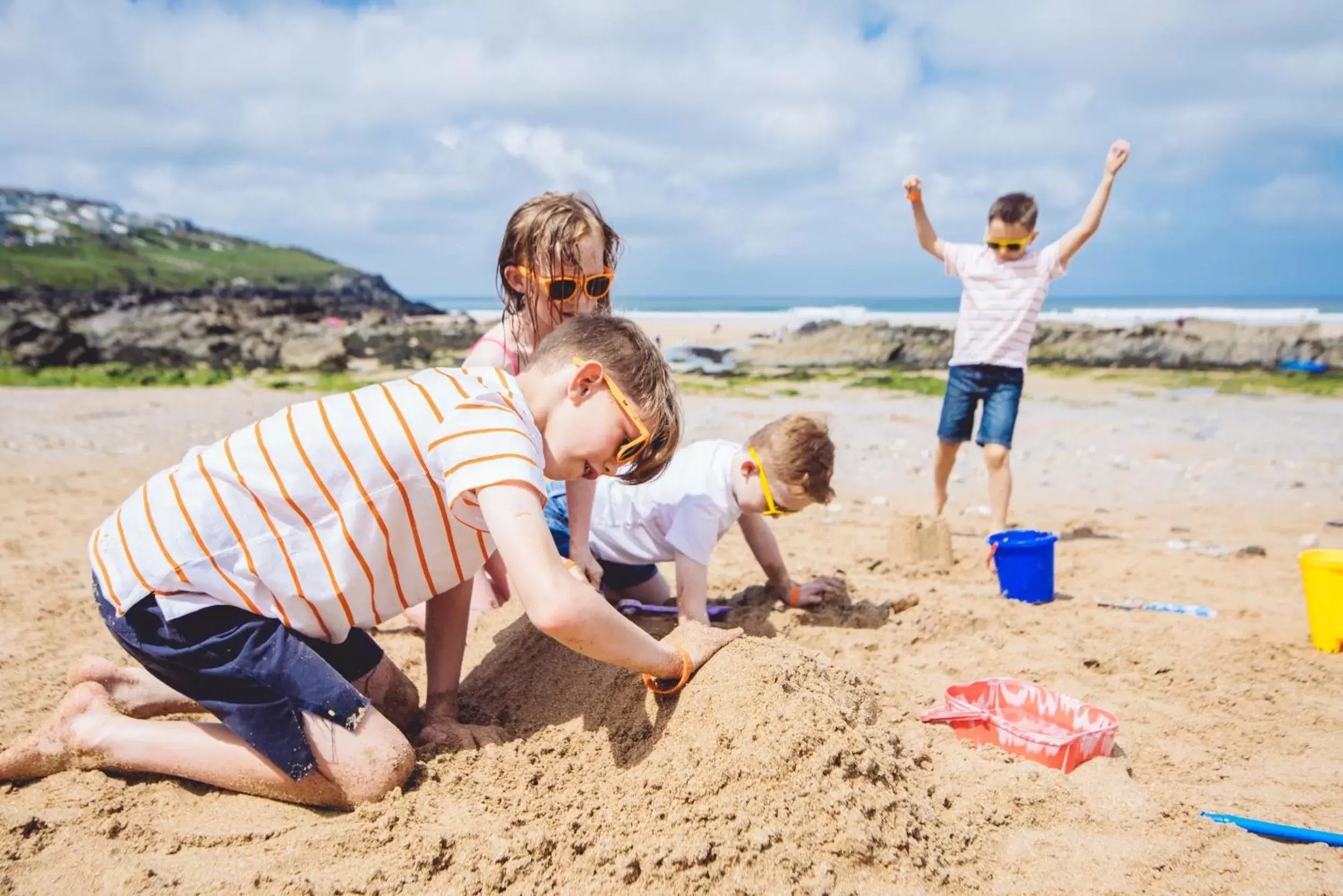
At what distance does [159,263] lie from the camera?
172 feet

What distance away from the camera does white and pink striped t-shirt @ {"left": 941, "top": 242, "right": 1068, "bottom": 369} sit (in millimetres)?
5574

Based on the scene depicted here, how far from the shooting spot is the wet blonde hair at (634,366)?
7.63 feet

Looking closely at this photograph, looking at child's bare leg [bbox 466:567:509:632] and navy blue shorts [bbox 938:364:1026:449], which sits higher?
navy blue shorts [bbox 938:364:1026:449]

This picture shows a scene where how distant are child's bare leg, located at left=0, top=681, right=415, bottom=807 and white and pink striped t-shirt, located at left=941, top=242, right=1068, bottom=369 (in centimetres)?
420

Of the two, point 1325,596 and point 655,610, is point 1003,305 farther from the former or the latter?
point 655,610

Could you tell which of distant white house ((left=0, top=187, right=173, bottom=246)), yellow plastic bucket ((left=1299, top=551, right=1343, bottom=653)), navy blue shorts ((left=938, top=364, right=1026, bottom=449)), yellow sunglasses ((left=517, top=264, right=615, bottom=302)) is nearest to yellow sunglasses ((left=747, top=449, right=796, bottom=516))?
yellow sunglasses ((left=517, top=264, right=615, bottom=302))

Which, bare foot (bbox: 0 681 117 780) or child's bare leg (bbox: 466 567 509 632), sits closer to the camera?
bare foot (bbox: 0 681 117 780)

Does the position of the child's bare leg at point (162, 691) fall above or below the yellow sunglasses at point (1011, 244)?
below

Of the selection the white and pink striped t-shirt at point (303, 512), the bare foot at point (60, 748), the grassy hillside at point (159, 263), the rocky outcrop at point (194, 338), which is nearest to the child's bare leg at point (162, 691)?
the bare foot at point (60, 748)

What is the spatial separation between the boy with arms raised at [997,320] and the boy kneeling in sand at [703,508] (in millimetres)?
2021

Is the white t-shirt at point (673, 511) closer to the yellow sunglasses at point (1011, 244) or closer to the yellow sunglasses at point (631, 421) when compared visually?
the yellow sunglasses at point (631, 421)

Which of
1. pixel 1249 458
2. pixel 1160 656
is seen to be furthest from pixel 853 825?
pixel 1249 458

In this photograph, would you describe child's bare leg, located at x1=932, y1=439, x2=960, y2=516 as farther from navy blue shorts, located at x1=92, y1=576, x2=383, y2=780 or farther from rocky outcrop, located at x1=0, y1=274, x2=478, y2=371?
rocky outcrop, located at x1=0, y1=274, x2=478, y2=371

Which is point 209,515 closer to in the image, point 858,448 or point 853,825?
point 853,825
